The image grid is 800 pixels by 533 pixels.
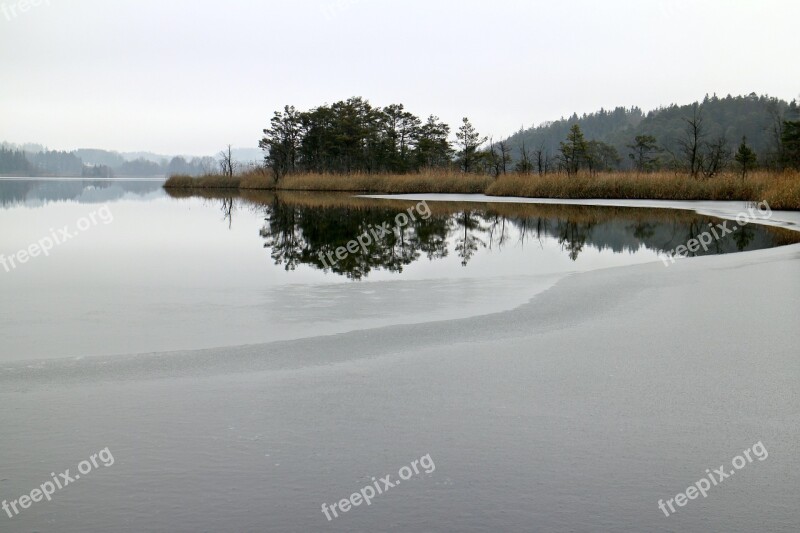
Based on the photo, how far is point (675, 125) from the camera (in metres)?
92.6

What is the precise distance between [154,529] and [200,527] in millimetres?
162

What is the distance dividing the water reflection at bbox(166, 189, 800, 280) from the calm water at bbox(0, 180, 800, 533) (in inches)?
97.4

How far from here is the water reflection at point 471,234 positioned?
11.1m

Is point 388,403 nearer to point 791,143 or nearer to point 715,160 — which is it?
point 715,160

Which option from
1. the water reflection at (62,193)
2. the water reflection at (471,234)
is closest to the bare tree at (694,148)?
the water reflection at (471,234)

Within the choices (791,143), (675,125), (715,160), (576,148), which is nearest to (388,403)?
(715,160)

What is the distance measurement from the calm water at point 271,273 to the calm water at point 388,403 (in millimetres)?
57

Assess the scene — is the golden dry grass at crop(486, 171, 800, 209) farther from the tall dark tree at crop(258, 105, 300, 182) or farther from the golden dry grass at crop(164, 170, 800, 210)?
the tall dark tree at crop(258, 105, 300, 182)

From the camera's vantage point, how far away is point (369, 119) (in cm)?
6309

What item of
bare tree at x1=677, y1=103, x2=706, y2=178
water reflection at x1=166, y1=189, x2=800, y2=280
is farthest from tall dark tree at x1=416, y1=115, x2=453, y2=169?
water reflection at x1=166, y1=189, x2=800, y2=280

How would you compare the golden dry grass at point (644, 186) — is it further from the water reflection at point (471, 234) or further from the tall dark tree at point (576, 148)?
the tall dark tree at point (576, 148)

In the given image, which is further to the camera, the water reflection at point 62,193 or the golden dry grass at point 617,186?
the water reflection at point 62,193

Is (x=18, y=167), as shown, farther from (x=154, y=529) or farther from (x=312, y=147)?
(x=154, y=529)

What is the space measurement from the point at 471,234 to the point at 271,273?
667 centimetres
